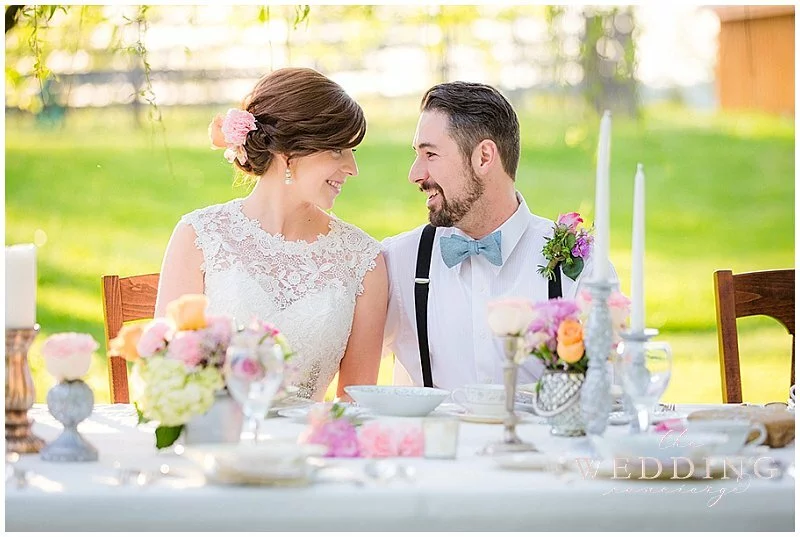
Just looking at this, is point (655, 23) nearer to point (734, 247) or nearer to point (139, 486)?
point (734, 247)

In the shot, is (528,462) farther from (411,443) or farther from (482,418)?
(482,418)

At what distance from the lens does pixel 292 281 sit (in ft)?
10.7

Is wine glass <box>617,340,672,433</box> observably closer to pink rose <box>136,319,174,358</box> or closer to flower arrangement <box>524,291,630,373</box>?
flower arrangement <box>524,291,630,373</box>

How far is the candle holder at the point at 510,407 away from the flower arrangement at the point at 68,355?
754 mm

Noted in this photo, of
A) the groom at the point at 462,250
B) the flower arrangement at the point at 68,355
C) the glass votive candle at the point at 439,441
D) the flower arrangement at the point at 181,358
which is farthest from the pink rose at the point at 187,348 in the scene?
the groom at the point at 462,250

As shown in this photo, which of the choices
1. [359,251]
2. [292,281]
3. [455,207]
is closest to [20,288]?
[292,281]

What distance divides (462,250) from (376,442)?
1398 millimetres

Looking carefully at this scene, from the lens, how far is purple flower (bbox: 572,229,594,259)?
9.98 feet

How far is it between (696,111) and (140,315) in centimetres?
629

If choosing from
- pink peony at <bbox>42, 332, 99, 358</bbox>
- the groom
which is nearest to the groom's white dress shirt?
the groom

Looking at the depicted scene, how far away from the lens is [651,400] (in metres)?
2.03

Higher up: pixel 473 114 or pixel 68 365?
pixel 473 114

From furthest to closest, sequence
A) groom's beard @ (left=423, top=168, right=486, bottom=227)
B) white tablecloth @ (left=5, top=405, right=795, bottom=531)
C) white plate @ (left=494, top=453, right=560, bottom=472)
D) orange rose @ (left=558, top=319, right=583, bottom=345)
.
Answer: groom's beard @ (left=423, top=168, right=486, bottom=227), orange rose @ (left=558, top=319, right=583, bottom=345), white plate @ (left=494, top=453, right=560, bottom=472), white tablecloth @ (left=5, top=405, right=795, bottom=531)

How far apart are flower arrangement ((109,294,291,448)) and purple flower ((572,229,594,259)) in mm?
1320
